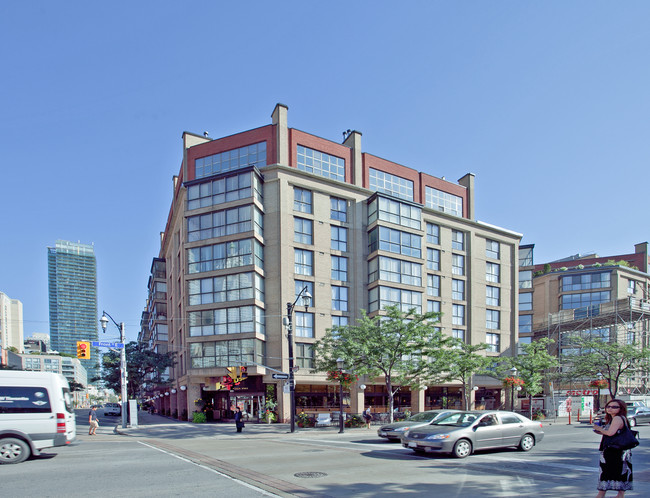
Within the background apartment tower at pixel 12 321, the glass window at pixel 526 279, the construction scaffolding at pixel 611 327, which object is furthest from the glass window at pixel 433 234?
the background apartment tower at pixel 12 321

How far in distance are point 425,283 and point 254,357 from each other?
689 inches

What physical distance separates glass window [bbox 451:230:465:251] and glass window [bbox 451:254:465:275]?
81 cm

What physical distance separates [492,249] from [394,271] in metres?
16.2

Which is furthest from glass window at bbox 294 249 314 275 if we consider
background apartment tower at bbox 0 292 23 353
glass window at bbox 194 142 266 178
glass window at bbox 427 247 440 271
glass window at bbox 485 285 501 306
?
background apartment tower at bbox 0 292 23 353

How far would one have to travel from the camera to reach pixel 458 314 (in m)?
50.5

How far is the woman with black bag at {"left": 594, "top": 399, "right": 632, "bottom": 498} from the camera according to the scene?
7.50 metres

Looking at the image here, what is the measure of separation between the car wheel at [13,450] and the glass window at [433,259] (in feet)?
129

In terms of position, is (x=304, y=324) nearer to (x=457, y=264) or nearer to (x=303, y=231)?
(x=303, y=231)

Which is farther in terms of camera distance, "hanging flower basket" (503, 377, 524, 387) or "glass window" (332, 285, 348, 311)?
"glass window" (332, 285, 348, 311)

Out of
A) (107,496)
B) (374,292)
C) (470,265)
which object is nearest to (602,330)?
(470,265)

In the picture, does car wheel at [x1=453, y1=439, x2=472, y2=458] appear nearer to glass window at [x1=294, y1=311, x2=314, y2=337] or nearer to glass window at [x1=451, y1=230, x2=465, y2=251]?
glass window at [x1=294, y1=311, x2=314, y2=337]

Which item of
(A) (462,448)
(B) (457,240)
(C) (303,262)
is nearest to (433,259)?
(B) (457,240)

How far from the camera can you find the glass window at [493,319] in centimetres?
5294

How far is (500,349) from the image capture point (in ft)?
174
